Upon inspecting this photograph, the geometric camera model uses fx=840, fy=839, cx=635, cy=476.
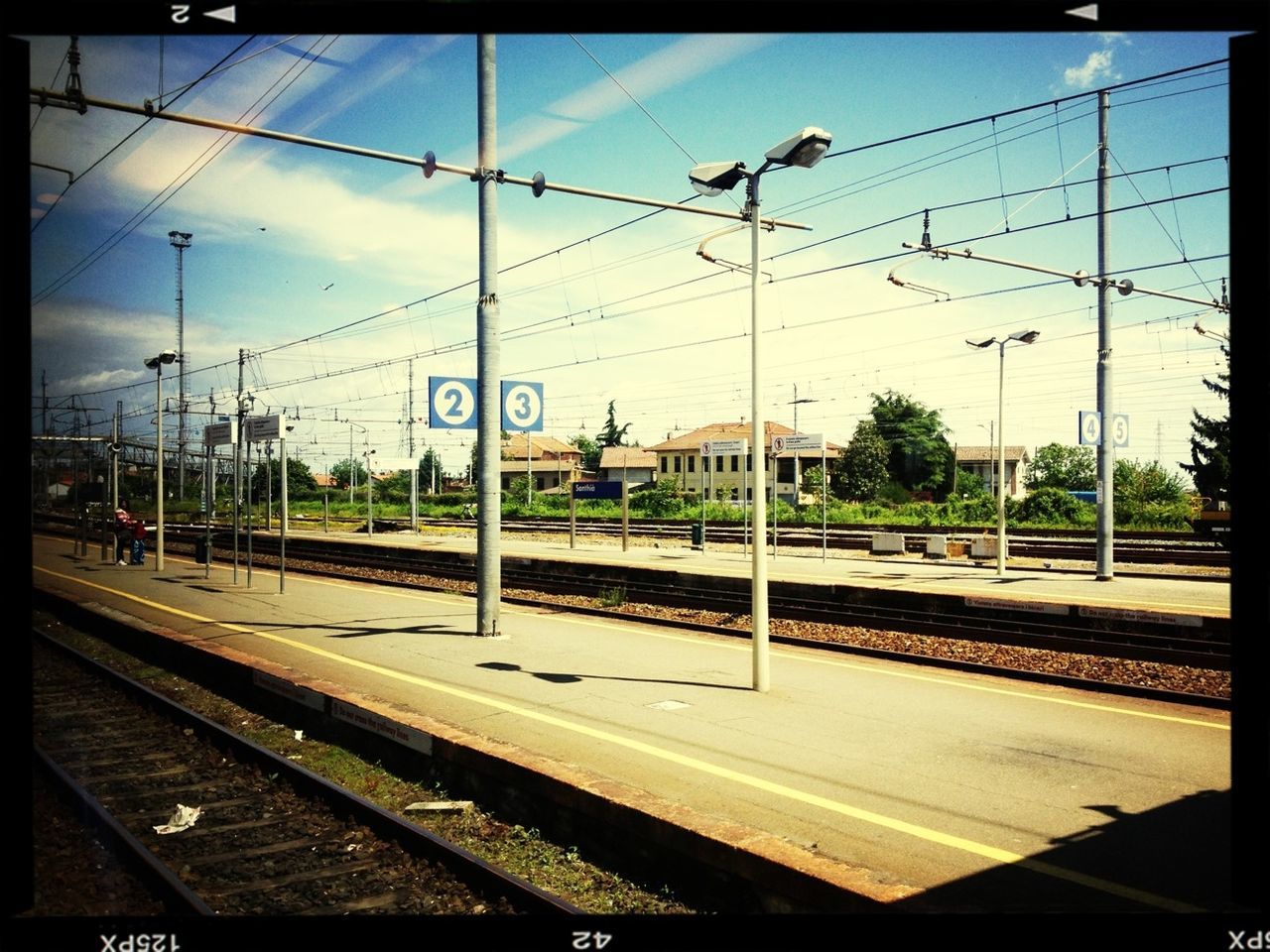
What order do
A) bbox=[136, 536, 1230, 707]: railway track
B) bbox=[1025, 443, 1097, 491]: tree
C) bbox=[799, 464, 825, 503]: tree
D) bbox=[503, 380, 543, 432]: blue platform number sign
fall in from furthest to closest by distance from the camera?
bbox=[799, 464, 825, 503]: tree → bbox=[1025, 443, 1097, 491]: tree → bbox=[503, 380, 543, 432]: blue platform number sign → bbox=[136, 536, 1230, 707]: railway track

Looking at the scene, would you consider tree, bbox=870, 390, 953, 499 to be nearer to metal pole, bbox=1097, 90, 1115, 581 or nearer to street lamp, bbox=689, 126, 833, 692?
metal pole, bbox=1097, 90, 1115, 581

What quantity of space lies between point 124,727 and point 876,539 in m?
22.5

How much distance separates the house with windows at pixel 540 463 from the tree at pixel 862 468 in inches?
1099

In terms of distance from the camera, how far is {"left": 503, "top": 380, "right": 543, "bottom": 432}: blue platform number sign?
13453 millimetres

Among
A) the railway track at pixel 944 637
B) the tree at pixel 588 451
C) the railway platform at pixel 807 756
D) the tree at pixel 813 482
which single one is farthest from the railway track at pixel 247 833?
the tree at pixel 588 451

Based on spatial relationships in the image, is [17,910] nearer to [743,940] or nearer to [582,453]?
[743,940]

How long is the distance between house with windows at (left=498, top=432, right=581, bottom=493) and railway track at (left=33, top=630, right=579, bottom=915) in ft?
254

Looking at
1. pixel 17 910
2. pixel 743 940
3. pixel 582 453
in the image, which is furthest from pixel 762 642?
pixel 582 453

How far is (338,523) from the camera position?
170ft

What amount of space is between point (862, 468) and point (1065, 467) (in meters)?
14.8

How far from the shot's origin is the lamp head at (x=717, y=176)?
8031mm

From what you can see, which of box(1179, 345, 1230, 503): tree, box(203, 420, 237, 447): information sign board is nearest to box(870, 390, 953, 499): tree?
box(1179, 345, 1230, 503): tree

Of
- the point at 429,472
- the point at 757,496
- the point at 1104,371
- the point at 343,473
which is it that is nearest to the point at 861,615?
the point at 757,496

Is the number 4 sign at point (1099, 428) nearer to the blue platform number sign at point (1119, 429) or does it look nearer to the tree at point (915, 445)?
the blue platform number sign at point (1119, 429)
